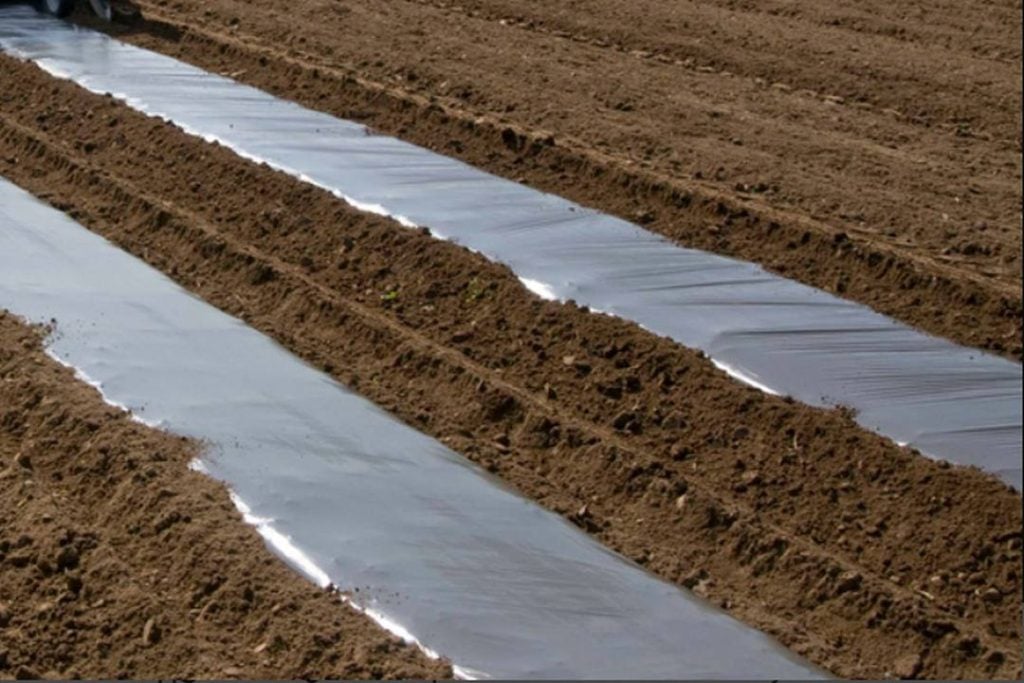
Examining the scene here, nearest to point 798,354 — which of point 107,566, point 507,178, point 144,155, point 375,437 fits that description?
point 375,437

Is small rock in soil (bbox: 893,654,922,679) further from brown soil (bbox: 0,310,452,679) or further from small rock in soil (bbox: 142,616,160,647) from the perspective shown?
small rock in soil (bbox: 142,616,160,647)

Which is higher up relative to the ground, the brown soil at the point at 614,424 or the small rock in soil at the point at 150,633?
the brown soil at the point at 614,424

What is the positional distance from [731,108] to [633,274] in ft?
11.6

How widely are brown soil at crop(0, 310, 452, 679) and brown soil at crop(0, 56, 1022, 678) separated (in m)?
1.14

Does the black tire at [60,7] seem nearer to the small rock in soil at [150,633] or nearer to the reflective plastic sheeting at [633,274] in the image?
the reflective plastic sheeting at [633,274]

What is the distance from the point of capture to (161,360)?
23.8 ft

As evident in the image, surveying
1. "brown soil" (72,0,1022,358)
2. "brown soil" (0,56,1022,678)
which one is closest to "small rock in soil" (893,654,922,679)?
"brown soil" (0,56,1022,678)

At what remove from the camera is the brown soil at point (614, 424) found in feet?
17.3

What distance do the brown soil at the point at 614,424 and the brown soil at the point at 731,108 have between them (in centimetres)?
66

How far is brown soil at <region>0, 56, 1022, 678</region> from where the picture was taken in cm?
526

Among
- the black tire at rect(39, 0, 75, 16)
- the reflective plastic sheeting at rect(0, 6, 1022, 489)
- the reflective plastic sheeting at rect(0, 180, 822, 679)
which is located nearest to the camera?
the reflective plastic sheeting at rect(0, 180, 822, 679)

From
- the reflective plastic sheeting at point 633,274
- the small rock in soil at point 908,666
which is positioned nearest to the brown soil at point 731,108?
the reflective plastic sheeting at point 633,274

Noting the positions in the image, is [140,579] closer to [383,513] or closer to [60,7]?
[383,513]

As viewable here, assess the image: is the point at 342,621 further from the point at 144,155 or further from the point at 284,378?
the point at 144,155
